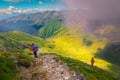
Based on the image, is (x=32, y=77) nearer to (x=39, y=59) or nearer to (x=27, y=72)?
(x=27, y=72)

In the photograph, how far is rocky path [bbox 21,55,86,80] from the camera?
51.6m

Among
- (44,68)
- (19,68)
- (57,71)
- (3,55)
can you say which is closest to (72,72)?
(57,71)

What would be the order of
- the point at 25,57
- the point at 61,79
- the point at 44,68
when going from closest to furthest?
the point at 61,79 < the point at 44,68 < the point at 25,57

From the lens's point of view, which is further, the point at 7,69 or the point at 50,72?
the point at 50,72

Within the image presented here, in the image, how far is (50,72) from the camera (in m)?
54.5

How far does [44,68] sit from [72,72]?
7.45 meters

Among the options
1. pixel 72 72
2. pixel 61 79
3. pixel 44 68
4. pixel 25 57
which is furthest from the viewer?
pixel 25 57

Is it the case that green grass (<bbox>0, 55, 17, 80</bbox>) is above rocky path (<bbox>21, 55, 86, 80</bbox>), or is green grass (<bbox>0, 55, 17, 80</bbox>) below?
above

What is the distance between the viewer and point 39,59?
64.9 meters

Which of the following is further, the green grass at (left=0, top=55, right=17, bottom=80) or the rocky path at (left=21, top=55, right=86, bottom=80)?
the rocky path at (left=21, top=55, right=86, bottom=80)

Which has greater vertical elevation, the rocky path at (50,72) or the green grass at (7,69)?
the green grass at (7,69)

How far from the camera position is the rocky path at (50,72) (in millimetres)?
51634

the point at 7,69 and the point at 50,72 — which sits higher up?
the point at 7,69

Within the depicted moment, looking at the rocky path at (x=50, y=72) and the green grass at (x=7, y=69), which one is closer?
the green grass at (x=7, y=69)
